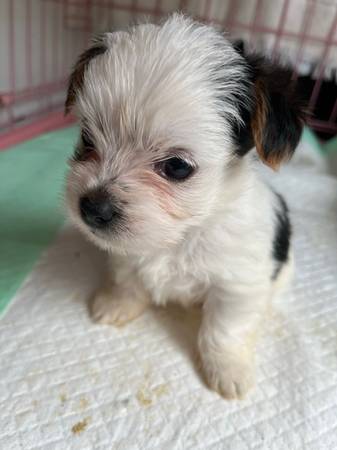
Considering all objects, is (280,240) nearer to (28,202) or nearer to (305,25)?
(28,202)

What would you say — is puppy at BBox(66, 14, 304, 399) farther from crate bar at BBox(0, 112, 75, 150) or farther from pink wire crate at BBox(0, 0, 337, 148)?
pink wire crate at BBox(0, 0, 337, 148)

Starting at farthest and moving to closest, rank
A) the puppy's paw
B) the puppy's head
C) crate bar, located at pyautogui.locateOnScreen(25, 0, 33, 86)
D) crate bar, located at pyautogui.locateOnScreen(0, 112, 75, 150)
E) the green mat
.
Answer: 1. crate bar, located at pyautogui.locateOnScreen(25, 0, 33, 86)
2. crate bar, located at pyautogui.locateOnScreen(0, 112, 75, 150)
3. the green mat
4. the puppy's paw
5. the puppy's head

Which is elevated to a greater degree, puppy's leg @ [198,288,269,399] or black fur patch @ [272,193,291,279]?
black fur patch @ [272,193,291,279]

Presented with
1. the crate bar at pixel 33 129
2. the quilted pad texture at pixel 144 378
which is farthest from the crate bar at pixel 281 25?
the quilted pad texture at pixel 144 378

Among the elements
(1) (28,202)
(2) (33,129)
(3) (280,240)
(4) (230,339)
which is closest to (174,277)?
(4) (230,339)

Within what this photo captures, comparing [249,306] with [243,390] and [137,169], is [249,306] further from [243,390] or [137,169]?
[137,169]

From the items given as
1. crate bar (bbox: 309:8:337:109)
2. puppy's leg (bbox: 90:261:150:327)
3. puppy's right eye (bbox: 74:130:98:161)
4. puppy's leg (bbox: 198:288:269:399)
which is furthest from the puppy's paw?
crate bar (bbox: 309:8:337:109)
